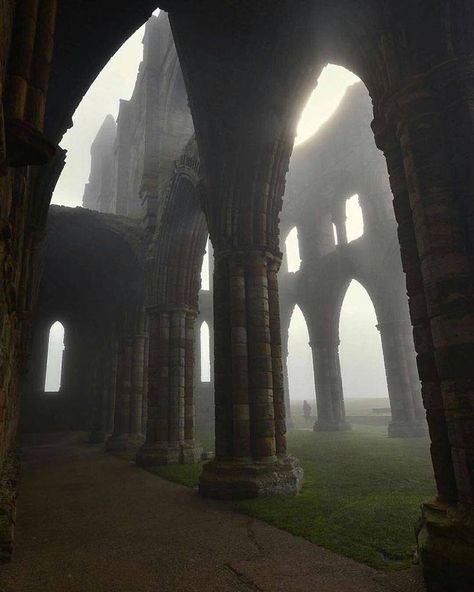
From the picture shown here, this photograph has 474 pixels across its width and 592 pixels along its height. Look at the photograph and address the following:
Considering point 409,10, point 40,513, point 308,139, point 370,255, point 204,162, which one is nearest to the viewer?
point 409,10

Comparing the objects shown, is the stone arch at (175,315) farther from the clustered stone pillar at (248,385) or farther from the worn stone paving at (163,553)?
the worn stone paving at (163,553)

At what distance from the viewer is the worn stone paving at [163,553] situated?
2633 mm

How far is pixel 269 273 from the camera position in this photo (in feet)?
21.6

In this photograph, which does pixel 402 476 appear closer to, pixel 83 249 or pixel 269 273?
pixel 269 273

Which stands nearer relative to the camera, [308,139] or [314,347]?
[314,347]

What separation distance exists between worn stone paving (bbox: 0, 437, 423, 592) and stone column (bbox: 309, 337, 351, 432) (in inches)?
459

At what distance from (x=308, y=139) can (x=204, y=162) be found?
48.9ft

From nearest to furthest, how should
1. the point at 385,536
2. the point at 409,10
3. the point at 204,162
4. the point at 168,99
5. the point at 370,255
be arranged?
the point at 385,536
the point at 409,10
the point at 204,162
the point at 168,99
the point at 370,255

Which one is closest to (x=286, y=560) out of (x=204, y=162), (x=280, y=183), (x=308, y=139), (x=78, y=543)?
(x=78, y=543)

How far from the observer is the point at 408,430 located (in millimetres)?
12664

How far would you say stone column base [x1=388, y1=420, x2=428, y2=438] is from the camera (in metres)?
12.6

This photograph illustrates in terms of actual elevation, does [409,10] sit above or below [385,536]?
above

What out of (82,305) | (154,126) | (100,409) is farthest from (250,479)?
(82,305)

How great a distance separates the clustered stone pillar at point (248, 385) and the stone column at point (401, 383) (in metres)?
8.73
